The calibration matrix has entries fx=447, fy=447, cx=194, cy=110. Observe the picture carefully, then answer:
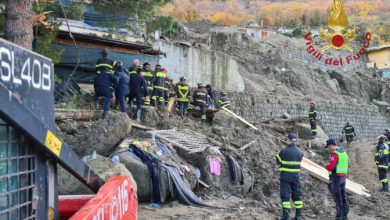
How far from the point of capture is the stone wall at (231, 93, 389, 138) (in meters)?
26.6

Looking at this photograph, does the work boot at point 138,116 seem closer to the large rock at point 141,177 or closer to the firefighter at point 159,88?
the firefighter at point 159,88

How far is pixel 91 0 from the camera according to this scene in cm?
1146

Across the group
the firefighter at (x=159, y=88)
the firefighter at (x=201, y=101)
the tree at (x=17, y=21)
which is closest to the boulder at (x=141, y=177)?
the tree at (x=17, y=21)

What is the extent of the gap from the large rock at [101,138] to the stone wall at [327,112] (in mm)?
15933

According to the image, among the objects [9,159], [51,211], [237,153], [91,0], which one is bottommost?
[237,153]

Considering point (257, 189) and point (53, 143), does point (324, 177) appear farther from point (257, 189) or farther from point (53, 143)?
point (53, 143)

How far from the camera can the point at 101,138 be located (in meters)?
9.82

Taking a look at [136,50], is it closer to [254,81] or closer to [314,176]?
[314,176]

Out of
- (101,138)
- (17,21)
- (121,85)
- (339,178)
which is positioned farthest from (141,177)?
(121,85)

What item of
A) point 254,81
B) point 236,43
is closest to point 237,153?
point 254,81

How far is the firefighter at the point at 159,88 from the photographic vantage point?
1552cm

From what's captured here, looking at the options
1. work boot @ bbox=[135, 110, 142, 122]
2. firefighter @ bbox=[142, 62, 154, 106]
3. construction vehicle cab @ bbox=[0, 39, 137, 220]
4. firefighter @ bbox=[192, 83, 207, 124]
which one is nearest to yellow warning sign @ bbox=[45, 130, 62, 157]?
construction vehicle cab @ bbox=[0, 39, 137, 220]

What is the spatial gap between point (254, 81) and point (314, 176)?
21532 mm

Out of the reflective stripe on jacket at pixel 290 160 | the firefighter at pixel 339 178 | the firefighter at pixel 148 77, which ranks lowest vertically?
the firefighter at pixel 339 178
